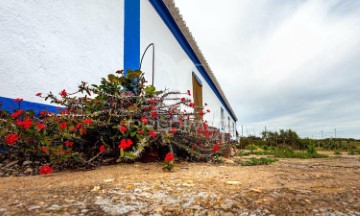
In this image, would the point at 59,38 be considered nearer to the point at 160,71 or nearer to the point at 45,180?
the point at 45,180

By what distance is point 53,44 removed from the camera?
282cm

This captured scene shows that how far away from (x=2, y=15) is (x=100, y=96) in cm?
123

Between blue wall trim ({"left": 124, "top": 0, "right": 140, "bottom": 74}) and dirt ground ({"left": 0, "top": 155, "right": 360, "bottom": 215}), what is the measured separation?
9.22 ft

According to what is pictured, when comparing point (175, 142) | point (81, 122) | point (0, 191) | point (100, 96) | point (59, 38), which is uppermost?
point (59, 38)

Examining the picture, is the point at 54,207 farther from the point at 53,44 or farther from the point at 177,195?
the point at 53,44

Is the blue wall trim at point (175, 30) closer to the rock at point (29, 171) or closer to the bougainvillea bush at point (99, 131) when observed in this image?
the bougainvillea bush at point (99, 131)

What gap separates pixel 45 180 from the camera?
1604 millimetres

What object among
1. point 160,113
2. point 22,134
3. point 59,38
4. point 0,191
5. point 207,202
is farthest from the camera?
point 59,38

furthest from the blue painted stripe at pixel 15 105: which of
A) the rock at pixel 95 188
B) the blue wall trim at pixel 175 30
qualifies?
the blue wall trim at pixel 175 30

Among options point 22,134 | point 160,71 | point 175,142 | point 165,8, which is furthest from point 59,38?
point 165,8

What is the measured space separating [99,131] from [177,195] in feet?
4.20

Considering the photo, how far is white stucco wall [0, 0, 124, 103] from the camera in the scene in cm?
241

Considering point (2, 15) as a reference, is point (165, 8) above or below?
above

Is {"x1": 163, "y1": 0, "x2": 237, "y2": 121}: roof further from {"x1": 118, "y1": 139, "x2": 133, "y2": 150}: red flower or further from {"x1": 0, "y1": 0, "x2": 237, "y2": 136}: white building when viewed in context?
{"x1": 118, "y1": 139, "x2": 133, "y2": 150}: red flower
